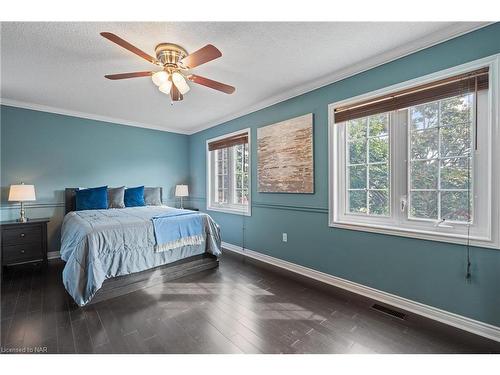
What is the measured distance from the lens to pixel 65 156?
3947 millimetres

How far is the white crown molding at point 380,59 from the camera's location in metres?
1.84

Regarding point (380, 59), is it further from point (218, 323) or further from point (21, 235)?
point (21, 235)

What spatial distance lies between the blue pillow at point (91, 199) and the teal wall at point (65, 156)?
1.36ft

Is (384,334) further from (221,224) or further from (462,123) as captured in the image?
(221,224)

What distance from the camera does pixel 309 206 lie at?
297cm

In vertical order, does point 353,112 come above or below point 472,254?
above

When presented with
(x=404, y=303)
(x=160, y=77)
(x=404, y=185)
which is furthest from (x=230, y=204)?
(x=404, y=303)

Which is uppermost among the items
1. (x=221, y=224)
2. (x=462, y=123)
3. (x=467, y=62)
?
(x=467, y=62)

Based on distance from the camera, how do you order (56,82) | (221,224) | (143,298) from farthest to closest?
1. (221,224)
2. (56,82)
3. (143,298)

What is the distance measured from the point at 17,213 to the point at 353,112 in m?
4.95

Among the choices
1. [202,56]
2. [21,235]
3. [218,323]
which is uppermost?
[202,56]

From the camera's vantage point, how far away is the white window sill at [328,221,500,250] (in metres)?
1.76

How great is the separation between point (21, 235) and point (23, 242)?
4.0 inches
